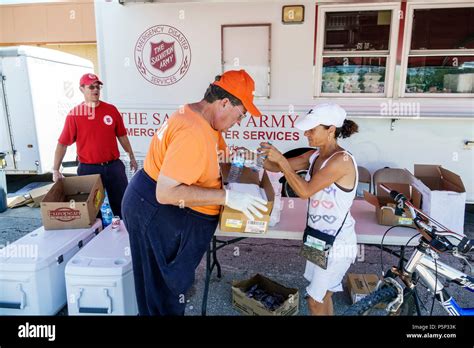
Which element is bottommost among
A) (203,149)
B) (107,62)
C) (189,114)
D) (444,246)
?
(444,246)

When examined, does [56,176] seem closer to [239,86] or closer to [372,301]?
[239,86]

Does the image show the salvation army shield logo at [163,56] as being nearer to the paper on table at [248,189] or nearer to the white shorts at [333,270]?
the paper on table at [248,189]

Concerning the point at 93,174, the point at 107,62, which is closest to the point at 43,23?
the point at 107,62

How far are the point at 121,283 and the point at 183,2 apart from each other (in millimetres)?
3182

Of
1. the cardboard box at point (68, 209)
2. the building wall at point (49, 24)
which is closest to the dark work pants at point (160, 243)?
the cardboard box at point (68, 209)

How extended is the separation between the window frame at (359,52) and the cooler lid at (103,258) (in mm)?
2879

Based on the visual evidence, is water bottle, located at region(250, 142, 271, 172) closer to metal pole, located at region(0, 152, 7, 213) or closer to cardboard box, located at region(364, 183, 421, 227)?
cardboard box, located at region(364, 183, 421, 227)

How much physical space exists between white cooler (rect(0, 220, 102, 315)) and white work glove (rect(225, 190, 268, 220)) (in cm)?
143

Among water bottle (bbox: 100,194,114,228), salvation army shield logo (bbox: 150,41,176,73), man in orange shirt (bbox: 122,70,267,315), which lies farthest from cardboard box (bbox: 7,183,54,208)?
man in orange shirt (bbox: 122,70,267,315)

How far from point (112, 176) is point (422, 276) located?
284 centimetres

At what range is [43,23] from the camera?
1086cm

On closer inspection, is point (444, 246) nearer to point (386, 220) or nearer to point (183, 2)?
point (386, 220)

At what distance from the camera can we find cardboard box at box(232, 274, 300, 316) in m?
2.58

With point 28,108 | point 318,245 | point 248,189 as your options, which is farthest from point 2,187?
point 318,245
